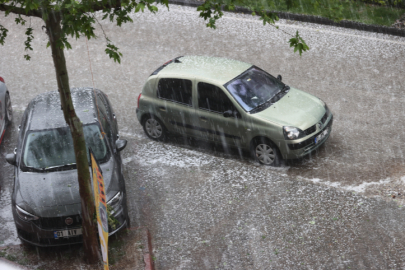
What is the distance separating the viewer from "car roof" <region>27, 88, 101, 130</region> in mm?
8141

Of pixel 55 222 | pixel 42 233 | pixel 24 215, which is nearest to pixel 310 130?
pixel 55 222

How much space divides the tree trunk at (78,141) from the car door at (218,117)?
347cm

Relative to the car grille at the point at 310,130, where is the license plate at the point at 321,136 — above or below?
below

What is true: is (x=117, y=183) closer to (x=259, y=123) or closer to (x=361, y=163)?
(x=259, y=123)

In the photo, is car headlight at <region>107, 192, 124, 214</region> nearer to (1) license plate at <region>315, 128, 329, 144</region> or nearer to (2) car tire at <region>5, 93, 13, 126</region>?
(1) license plate at <region>315, 128, 329, 144</region>

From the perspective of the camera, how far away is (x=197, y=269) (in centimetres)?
676

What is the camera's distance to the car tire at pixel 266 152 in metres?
8.95

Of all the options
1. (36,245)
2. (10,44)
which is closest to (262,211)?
(36,245)

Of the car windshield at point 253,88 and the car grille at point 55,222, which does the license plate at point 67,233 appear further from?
the car windshield at point 253,88

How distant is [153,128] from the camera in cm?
1031

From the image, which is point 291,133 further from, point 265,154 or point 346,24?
point 346,24

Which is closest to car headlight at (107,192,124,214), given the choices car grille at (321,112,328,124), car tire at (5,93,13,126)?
car grille at (321,112,328,124)

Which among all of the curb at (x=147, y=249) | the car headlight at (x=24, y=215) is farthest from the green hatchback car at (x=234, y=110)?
the car headlight at (x=24, y=215)

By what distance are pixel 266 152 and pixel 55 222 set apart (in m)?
4.07
